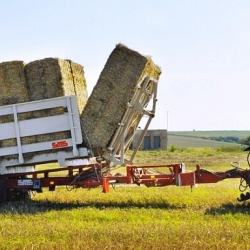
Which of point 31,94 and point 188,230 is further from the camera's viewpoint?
point 31,94

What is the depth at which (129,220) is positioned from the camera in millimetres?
11656

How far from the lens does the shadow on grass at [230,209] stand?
12.4 m

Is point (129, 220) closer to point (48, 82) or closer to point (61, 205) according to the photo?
point (61, 205)

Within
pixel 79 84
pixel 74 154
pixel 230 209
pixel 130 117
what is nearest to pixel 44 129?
pixel 74 154

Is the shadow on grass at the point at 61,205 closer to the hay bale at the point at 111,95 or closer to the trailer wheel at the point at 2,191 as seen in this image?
the trailer wheel at the point at 2,191

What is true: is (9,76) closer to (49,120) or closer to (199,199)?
(49,120)

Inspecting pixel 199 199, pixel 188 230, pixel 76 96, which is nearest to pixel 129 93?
pixel 76 96

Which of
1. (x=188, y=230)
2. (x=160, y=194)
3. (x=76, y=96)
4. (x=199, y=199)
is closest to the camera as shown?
(x=188, y=230)

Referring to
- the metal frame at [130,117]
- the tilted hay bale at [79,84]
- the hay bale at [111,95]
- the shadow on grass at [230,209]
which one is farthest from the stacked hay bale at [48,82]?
the shadow on grass at [230,209]

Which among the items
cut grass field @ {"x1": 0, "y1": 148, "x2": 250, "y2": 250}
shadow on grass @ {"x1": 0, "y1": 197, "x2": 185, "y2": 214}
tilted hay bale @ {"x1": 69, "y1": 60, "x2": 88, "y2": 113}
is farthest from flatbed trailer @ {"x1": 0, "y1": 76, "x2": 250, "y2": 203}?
tilted hay bale @ {"x1": 69, "y1": 60, "x2": 88, "y2": 113}

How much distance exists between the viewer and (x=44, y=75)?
1388 centimetres

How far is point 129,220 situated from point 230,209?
2.56 metres

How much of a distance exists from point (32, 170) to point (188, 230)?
693 centimetres

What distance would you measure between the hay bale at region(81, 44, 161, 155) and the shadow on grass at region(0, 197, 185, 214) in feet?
4.58
